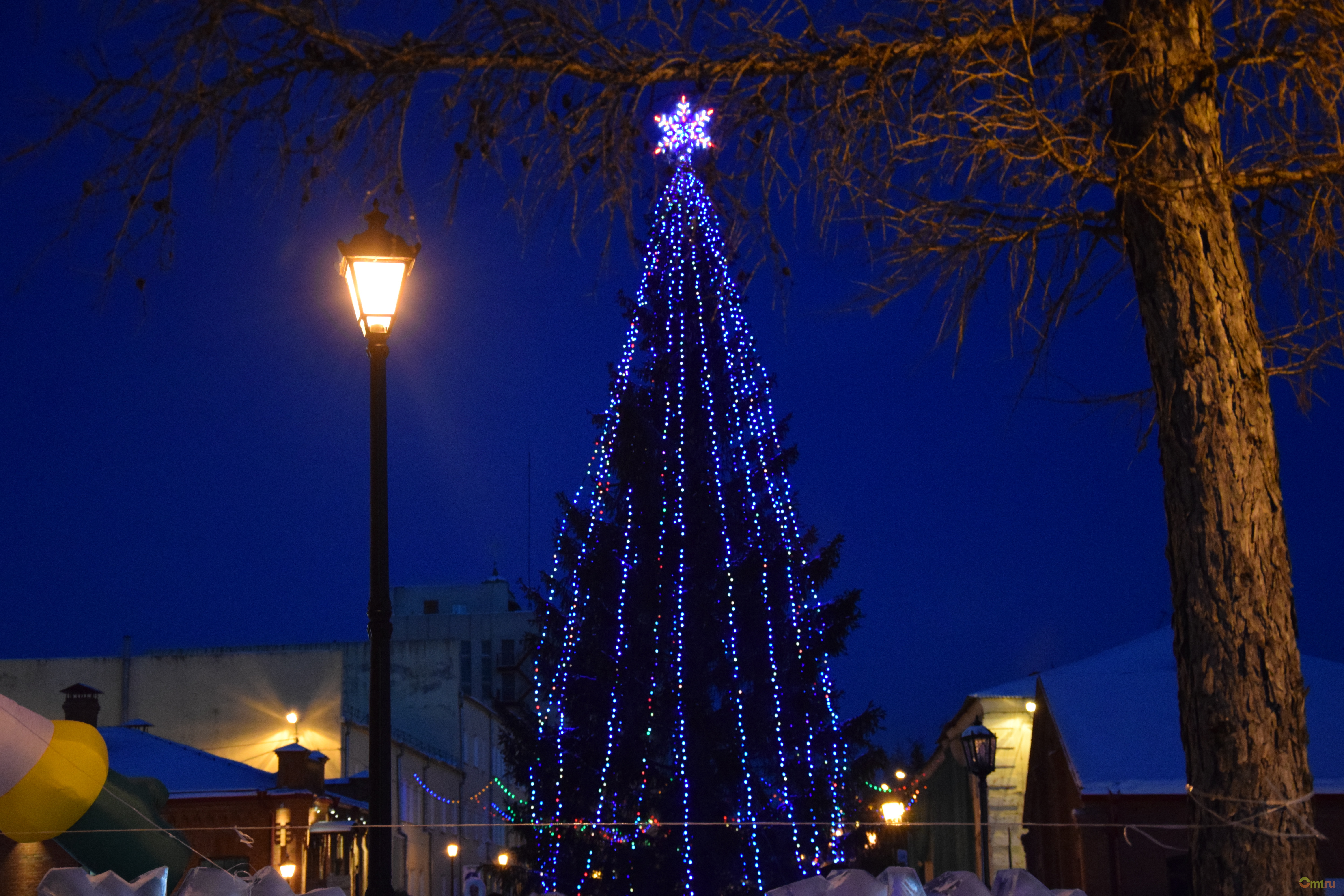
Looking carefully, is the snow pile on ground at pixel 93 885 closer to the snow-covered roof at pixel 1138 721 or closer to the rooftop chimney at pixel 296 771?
the snow-covered roof at pixel 1138 721

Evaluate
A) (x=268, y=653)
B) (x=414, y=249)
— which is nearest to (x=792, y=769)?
(x=414, y=249)

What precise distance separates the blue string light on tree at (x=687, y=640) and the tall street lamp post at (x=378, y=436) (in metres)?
9.59

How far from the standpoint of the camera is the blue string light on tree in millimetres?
16953

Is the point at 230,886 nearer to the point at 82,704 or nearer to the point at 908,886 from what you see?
the point at 908,886

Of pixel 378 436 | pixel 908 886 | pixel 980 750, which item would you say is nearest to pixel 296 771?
pixel 980 750

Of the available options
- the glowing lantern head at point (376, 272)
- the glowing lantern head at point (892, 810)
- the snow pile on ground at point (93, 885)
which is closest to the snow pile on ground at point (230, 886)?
the snow pile on ground at point (93, 885)

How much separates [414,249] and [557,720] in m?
12.3

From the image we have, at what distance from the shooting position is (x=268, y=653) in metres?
39.8

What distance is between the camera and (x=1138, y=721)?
18.6 m

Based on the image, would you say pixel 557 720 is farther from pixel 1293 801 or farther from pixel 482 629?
pixel 482 629

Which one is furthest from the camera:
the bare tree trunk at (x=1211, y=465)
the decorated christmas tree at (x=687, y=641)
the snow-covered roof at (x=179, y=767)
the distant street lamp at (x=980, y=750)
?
the snow-covered roof at (x=179, y=767)

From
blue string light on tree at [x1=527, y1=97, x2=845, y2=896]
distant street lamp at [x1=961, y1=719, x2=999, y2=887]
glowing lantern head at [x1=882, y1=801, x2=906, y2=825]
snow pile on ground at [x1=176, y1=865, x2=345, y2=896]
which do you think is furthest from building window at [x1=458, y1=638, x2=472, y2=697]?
snow pile on ground at [x1=176, y1=865, x2=345, y2=896]

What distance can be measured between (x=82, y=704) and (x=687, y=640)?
15.9 metres

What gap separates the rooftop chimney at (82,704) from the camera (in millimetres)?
26641
